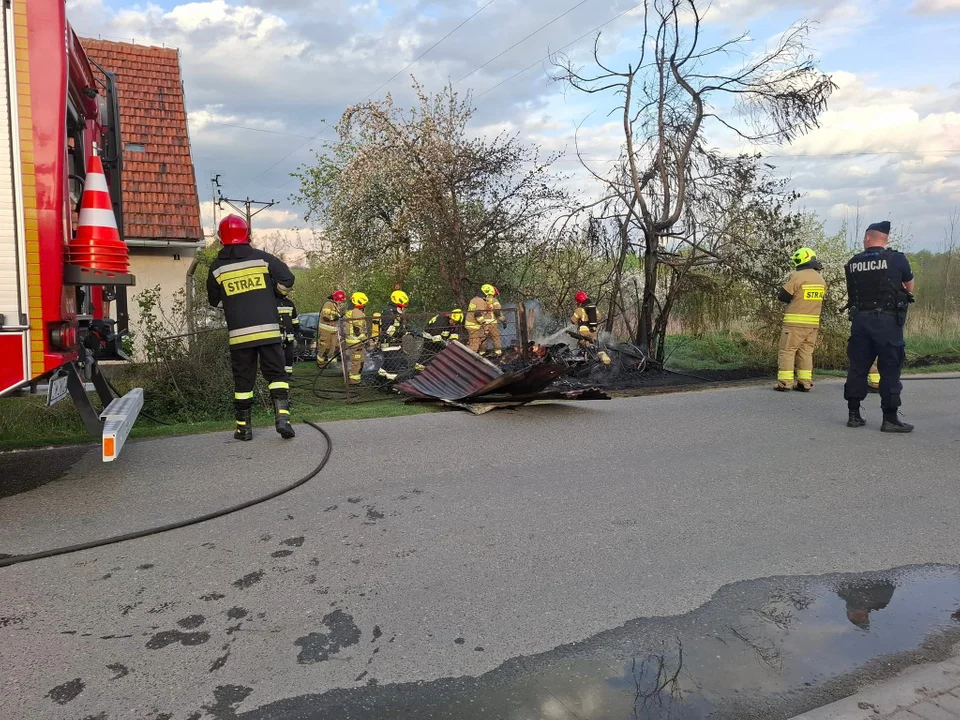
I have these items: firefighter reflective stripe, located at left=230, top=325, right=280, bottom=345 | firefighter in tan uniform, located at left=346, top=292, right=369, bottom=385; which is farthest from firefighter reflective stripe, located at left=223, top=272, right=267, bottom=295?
firefighter in tan uniform, located at left=346, top=292, right=369, bottom=385

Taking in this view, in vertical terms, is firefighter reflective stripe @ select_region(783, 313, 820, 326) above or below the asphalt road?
above

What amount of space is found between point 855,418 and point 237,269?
6452mm


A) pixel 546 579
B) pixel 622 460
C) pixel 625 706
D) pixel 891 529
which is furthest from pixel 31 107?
pixel 891 529

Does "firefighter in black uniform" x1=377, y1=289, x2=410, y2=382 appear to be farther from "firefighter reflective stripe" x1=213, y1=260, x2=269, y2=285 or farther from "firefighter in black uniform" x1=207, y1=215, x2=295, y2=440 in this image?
"firefighter reflective stripe" x1=213, y1=260, x2=269, y2=285

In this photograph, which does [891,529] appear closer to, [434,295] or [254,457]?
[254,457]

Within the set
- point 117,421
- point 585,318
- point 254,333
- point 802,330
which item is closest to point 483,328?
point 585,318

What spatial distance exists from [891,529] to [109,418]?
5239 millimetres

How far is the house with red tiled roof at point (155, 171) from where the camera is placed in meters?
12.2

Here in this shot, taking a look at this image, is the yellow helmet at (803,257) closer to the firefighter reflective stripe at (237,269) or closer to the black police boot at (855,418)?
the black police boot at (855,418)

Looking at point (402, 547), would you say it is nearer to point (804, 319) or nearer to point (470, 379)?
point (470, 379)

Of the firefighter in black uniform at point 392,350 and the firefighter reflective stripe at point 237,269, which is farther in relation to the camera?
the firefighter in black uniform at point 392,350

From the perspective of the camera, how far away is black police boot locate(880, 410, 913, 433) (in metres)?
6.98

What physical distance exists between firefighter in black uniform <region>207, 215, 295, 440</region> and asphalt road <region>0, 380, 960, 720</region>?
1.72 feet

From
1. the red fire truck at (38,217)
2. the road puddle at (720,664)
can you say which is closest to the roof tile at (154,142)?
the red fire truck at (38,217)
